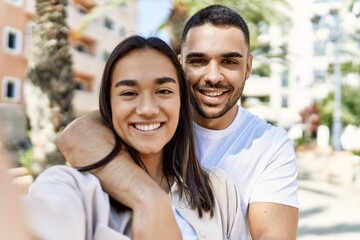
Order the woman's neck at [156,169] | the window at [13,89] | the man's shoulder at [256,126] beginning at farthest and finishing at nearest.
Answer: the window at [13,89] < the man's shoulder at [256,126] < the woman's neck at [156,169]

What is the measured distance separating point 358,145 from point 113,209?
110 ft

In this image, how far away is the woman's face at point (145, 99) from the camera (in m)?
1.49

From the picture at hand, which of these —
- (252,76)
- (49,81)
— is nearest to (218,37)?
(49,81)

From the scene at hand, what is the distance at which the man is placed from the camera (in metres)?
1.97

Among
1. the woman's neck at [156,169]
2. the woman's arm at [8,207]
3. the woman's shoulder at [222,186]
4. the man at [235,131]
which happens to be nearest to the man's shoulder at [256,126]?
the man at [235,131]

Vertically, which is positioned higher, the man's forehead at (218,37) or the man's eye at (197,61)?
the man's forehead at (218,37)

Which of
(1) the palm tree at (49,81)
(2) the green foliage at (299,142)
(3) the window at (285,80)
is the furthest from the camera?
(3) the window at (285,80)

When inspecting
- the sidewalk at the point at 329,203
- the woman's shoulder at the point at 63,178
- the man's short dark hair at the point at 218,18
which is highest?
the man's short dark hair at the point at 218,18

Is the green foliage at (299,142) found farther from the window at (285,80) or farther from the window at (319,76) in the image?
the window at (285,80)

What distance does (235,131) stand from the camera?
89.2 inches

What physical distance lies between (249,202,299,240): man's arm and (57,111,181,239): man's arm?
586 mm

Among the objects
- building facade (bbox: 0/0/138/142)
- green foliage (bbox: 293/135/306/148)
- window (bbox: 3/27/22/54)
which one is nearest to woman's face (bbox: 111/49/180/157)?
building facade (bbox: 0/0/138/142)

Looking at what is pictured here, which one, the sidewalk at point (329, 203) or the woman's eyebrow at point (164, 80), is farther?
the sidewalk at point (329, 203)

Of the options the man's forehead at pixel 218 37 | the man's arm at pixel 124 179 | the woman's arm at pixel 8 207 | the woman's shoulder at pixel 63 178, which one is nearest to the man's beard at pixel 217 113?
the man's forehead at pixel 218 37
